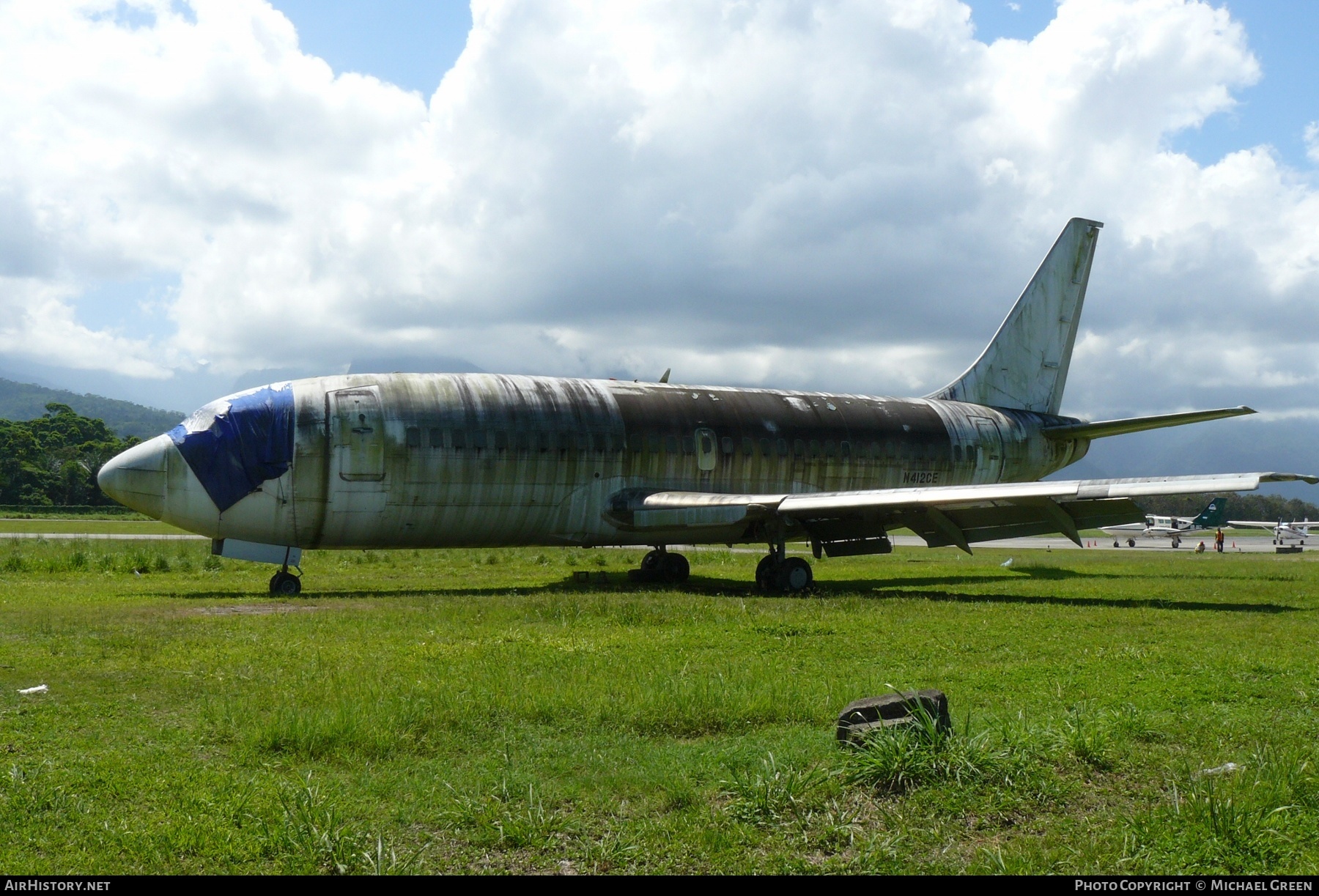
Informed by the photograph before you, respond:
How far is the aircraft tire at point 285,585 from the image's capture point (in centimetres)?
2031

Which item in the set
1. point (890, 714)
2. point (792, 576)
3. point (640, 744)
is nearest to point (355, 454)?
point (792, 576)

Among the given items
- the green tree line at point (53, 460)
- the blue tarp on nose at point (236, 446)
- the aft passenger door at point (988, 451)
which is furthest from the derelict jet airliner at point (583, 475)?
the green tree line at point (53, 460)

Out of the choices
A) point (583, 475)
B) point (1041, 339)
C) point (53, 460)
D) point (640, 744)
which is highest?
point (1041, 339)

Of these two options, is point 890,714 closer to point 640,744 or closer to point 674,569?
point 640,744

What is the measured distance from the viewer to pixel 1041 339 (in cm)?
3281

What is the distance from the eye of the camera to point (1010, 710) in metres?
9.05

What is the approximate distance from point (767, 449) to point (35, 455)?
124431 mm

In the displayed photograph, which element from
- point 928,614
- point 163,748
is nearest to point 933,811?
point 163,748

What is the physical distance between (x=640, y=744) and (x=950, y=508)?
15538 mm

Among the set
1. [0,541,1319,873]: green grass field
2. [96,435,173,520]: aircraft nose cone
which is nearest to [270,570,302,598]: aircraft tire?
[96,435,173,520]: aircraft nose cone

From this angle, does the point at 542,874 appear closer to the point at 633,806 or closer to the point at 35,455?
the point at 633,806

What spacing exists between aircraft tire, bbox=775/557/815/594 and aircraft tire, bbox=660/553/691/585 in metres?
3.87

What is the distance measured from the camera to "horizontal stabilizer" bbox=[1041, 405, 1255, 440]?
77.9 ft

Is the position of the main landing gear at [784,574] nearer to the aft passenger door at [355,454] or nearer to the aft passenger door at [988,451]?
the aft passenger door at [355,454]
